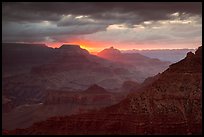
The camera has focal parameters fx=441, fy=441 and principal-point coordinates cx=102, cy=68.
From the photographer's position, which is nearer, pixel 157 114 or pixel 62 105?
pixel 157 114

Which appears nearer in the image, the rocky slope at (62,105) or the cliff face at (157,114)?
the cliff face at (157,114)

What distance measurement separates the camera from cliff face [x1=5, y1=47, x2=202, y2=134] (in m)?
59.7

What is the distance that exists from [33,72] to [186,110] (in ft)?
430

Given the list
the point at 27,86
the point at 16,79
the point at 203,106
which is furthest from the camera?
the point at 16,79

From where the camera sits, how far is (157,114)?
61406mm

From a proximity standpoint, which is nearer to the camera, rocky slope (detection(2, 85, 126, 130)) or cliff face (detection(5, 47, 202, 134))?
cliff face (detection(5, 47, 202, 134))

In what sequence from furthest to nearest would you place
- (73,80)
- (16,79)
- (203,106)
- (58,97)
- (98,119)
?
1. (73,80)
2. (16,79)
3. (58,97)
4. (98,119)
5. (203,106)

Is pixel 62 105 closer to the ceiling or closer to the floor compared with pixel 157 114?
closer to the floor

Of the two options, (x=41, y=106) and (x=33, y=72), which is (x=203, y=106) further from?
(x=33, y=72)

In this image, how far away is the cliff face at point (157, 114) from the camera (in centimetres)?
5969

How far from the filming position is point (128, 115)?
205 ft

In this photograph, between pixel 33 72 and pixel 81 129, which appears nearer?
pixel 81 129

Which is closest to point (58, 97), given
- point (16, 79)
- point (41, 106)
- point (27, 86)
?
point (41, 106)

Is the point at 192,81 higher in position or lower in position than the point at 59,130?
higher
